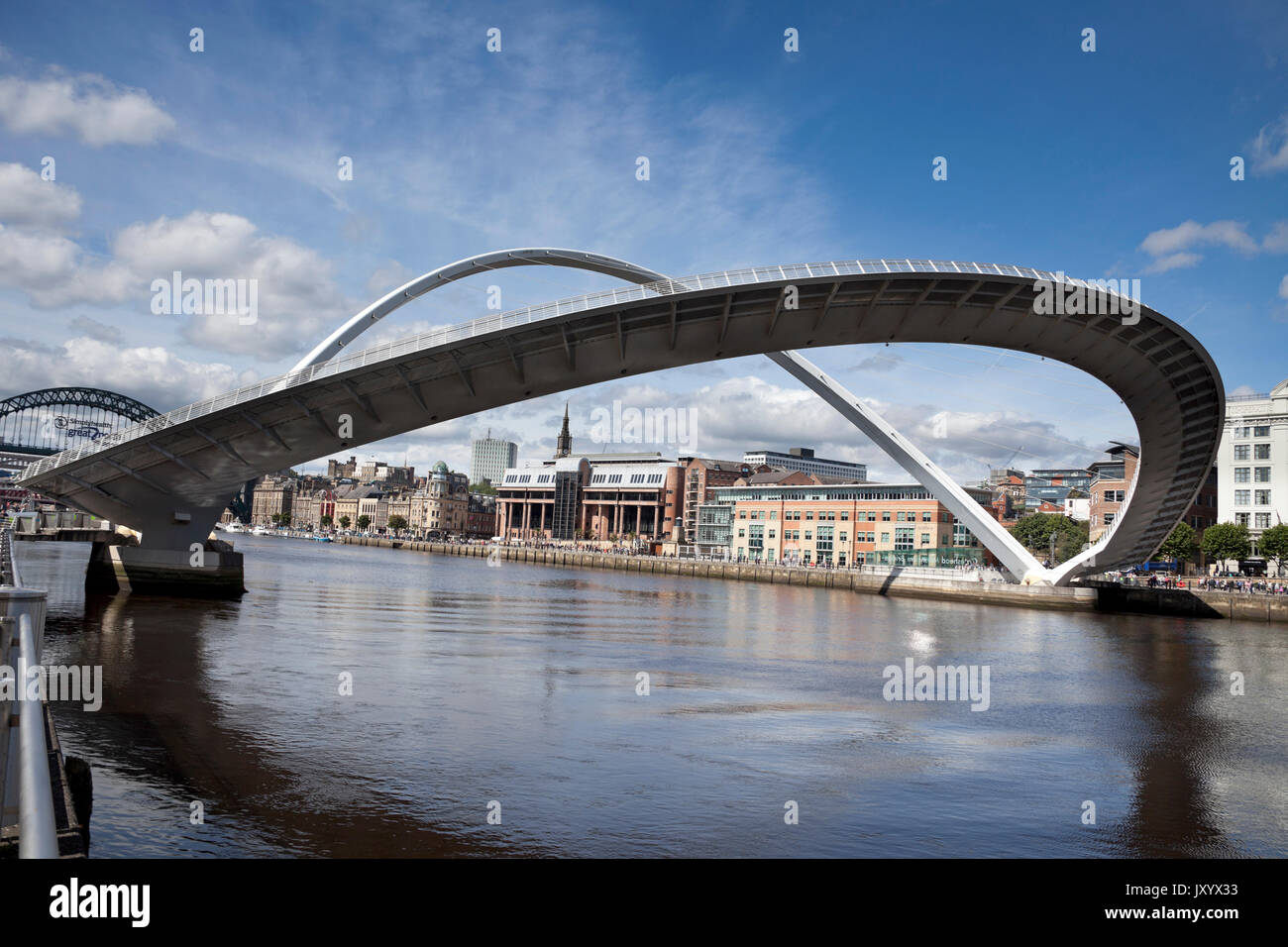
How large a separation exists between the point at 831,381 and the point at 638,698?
4577 centimetres

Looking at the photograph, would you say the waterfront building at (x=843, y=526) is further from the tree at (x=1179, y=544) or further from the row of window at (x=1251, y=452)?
the row of window at (x=1251, y=452)

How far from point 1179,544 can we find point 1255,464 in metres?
9.71

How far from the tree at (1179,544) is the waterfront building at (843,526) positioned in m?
16.5

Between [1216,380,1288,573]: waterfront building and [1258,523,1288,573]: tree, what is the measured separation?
19.4 ft

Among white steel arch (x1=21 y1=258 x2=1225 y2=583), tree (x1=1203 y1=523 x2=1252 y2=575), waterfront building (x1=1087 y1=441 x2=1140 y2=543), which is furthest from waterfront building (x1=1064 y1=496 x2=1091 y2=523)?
white steel arch (x1=21 y1=258 x2=1225 y2=583)

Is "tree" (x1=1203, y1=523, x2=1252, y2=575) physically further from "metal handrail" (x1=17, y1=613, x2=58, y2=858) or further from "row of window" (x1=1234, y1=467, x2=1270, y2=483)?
"metal handrail" (x1=17, y1=613, x2=58, y2=858)

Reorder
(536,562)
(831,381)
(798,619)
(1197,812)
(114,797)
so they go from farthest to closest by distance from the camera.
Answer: (536,562), (831,381), (798,619), (1197,812), (114,797)

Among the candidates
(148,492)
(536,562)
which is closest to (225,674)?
(148,492)

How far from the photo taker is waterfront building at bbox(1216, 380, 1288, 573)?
75.8 metres

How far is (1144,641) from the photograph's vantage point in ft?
121

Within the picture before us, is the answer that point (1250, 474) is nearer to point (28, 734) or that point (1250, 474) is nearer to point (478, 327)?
point (478, 327)

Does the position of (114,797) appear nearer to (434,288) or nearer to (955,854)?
(955,854)

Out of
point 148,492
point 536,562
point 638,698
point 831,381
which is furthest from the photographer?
point 536,562

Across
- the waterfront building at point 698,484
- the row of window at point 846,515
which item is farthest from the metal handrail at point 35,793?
the waterfront building at point 698,484
